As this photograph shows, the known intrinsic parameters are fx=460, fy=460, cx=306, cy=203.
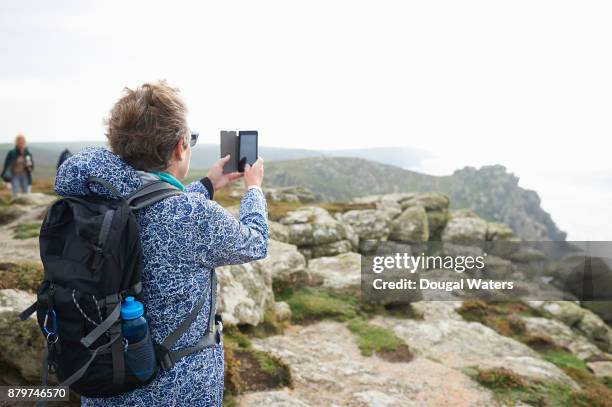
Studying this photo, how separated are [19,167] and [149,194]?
27852 millimetres

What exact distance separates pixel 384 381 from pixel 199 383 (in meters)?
9.10

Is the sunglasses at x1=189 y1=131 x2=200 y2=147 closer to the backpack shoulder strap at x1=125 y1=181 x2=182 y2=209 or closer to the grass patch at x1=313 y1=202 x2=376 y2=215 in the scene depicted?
the backpack shoulder strap at x1=125 y1=181 x2=182 y2=209

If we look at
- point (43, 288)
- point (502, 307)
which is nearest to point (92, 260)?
point (43, 288)

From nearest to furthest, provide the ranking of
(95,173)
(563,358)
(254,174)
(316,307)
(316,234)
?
(95,173), (254,174), (316,307), (563,358), (316,234)

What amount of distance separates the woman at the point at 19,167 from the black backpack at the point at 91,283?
82.6ft

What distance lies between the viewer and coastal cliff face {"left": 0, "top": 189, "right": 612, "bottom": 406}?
942cm

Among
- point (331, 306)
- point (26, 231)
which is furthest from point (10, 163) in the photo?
point (331, 306)

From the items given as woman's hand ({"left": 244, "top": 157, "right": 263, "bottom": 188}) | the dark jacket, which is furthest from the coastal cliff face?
woman's hand ({"left": 244, "top": 157, "right": 263, "bottom": 188})

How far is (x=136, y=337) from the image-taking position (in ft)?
11.4

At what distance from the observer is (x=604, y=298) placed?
142 ft

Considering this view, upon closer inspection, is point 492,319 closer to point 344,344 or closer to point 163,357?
point 344,344

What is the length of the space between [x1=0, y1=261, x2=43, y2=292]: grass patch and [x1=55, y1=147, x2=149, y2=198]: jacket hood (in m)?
6.73

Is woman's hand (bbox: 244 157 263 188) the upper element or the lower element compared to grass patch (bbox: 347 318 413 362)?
upper

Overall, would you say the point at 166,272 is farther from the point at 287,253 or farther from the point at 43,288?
the point at 287,253
